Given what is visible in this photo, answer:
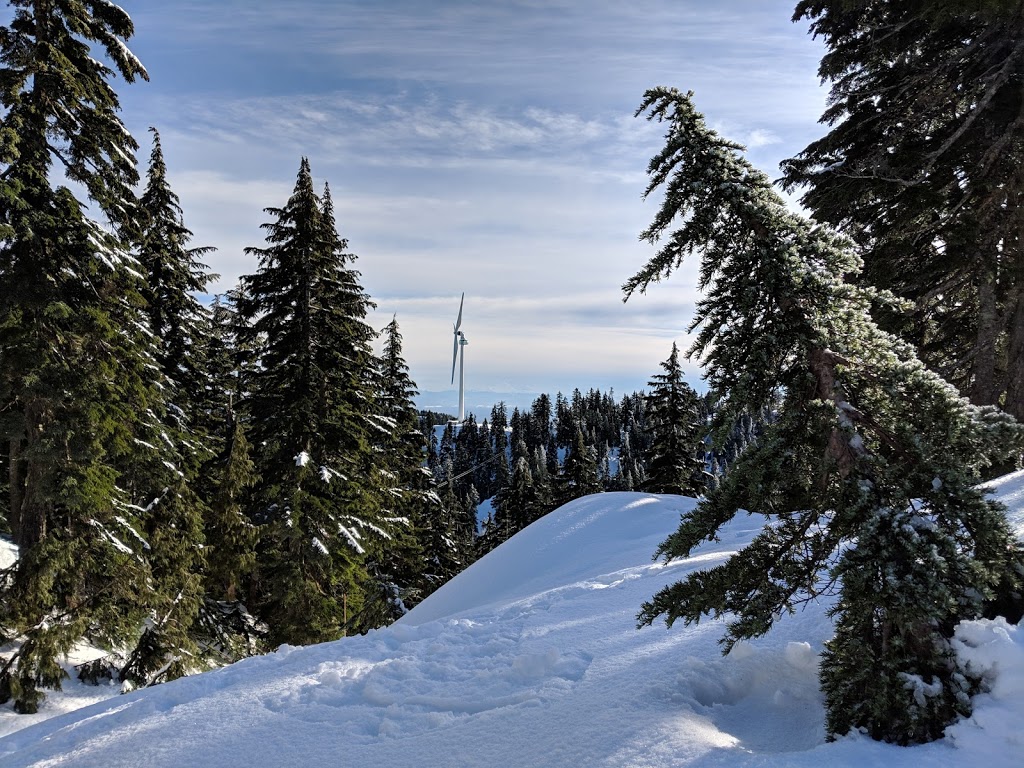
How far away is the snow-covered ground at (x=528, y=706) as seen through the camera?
11.7 feet

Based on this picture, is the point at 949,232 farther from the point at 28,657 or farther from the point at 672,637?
the point at 28,657

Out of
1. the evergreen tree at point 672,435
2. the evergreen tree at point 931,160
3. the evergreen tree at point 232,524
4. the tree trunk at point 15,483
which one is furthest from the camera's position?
the evergreen tree at point 672,435

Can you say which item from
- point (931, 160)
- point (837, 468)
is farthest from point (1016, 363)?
point (837, 468)

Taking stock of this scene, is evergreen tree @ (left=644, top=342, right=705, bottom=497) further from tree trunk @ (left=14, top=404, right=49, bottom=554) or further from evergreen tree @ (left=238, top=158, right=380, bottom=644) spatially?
tree trunk @ (left=14, top=404, right=49, bottom=554)

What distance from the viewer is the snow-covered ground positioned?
3.56 metres

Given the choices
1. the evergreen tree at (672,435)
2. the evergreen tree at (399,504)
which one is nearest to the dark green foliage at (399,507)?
the evergreen tree at (399,504)

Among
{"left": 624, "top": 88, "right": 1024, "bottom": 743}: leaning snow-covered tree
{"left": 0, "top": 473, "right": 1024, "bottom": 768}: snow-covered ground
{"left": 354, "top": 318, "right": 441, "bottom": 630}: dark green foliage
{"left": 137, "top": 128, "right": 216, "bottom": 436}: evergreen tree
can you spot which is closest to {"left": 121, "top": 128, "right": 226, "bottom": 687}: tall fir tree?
{"left": 137, "top": 128, "right": 216, "bottom": 436}: evergreen tree

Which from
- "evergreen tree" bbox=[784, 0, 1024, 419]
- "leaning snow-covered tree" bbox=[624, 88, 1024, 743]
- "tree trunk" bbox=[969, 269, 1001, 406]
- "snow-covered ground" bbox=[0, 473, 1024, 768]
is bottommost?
"snow-covered ground" bbox=[0, 473, 1024, 768]

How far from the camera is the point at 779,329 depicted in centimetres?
426

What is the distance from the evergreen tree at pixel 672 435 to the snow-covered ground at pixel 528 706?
1981cm

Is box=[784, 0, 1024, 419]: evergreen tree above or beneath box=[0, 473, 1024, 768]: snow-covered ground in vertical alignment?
above

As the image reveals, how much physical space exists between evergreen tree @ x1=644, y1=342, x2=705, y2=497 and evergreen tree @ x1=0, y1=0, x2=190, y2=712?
21302 mm

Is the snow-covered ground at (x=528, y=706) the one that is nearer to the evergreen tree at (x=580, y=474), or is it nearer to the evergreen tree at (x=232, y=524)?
the evergreen tree at (x=232, y=524)

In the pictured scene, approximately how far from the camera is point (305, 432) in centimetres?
1603
